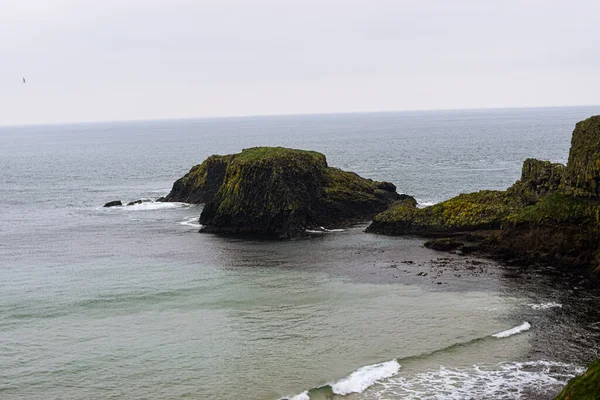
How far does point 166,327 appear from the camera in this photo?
129 ft

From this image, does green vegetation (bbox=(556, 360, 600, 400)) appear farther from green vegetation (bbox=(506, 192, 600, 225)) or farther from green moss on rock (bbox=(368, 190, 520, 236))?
green moss on rock (bbox=(368, 190, 520, 236))

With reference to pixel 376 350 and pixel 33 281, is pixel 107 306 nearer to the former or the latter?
pixel 33 281

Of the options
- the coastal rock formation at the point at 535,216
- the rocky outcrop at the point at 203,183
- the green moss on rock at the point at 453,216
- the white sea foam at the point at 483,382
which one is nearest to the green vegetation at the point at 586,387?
the white sea foam at the point at 483,382

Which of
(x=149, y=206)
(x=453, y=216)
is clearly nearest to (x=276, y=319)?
(x=453, y=216)

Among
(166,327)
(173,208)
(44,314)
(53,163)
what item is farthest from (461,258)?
(53,163)

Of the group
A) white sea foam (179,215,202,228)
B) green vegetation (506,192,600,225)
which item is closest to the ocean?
white sea foam (179,215,202,228)

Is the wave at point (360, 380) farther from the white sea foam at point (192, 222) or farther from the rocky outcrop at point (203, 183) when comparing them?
the rocky outcrop at point (203, 183)

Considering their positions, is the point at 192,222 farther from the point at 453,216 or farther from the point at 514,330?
the point at 514,330

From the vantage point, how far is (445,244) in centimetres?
5809

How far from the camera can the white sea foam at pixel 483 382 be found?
29.0 metres

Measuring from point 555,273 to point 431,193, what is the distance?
43301 millimetres

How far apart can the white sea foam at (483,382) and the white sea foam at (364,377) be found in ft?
1.79

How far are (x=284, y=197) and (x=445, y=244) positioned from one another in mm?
18876

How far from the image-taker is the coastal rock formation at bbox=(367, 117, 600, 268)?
1984 inches
